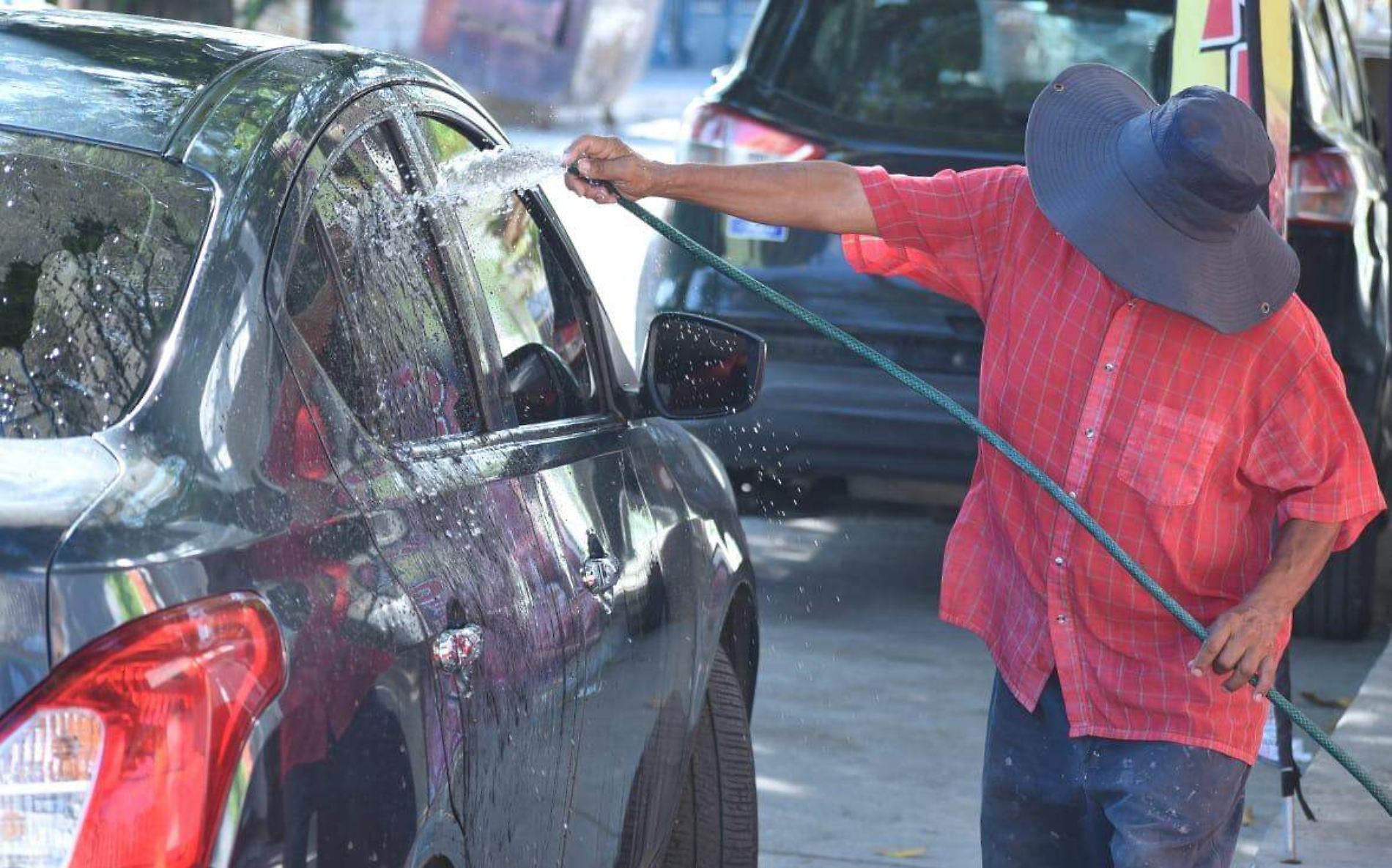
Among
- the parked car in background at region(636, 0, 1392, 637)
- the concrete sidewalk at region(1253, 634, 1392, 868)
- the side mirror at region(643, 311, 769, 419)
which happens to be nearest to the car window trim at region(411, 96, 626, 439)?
the side mirror at region(643, 311, 769, 419)

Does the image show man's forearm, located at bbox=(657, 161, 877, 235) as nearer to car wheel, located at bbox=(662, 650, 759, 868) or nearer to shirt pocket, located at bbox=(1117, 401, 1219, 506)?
shirt pocket, located at bbox=(1117, 401, 1219, 506)

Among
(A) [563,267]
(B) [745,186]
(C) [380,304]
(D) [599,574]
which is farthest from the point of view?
(A) [563,267]

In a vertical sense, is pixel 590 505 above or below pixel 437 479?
below

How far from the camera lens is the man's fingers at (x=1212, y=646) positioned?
2.80m

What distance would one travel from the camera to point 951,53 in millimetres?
6559

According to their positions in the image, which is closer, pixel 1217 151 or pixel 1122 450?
pixel 1217 151

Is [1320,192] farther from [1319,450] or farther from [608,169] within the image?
[608,169]

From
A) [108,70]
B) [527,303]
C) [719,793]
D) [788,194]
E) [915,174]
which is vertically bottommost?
[719,793]

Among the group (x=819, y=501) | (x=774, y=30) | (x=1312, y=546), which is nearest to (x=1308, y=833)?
(x=1312, y=546)

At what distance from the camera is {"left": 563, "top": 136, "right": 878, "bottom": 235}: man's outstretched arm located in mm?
2959

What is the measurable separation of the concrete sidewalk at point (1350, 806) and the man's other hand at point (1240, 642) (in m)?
1.76

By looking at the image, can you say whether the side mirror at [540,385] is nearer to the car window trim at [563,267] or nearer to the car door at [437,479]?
the car window trim at [563,267]

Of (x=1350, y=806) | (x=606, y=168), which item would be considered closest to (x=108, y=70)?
(x=606, y=168)

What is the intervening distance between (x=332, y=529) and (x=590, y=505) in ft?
2.94
